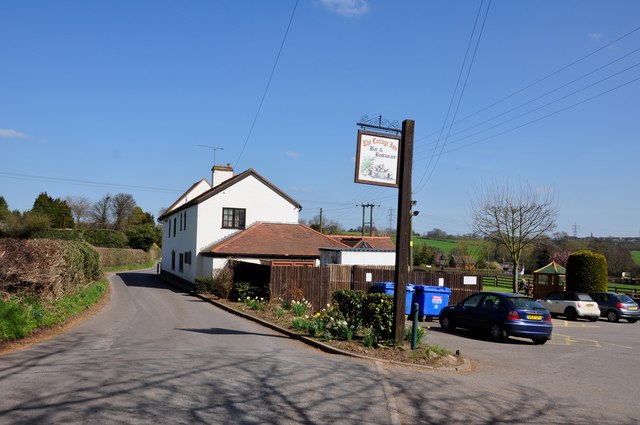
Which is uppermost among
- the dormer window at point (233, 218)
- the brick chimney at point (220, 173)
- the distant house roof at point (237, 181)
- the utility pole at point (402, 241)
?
the brick chimney at point (220, 173)

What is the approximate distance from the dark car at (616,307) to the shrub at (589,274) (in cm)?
459

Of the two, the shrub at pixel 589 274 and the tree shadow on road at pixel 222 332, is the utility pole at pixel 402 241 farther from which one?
the shrub at pixel 589 274

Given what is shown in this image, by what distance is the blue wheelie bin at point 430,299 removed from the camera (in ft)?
72.6

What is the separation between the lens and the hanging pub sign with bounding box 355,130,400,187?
11.8 meters

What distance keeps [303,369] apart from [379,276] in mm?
16827

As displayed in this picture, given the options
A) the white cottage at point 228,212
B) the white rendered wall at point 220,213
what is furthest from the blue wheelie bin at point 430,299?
the white cottage at point 228,212

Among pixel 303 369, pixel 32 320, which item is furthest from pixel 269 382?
pixel 32 320

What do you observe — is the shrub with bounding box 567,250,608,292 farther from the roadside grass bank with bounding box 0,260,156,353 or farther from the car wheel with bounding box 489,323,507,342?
the roadside grass bank with bounding box 0,260,156,353

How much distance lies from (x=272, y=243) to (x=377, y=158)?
2236 centimetres

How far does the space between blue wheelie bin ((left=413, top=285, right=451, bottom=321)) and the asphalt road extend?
799 cm

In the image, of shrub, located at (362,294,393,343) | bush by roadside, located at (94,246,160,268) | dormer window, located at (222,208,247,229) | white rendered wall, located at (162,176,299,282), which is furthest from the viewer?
bush by roadside, located at (94,246,160,268)

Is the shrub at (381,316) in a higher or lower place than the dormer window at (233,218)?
lower

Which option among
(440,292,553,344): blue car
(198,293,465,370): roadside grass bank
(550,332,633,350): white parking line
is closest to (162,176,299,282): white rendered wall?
(440,292,553,344): blue car

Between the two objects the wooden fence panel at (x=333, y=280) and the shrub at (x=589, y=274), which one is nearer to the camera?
the wooden fence panel at (x=333, y=280)
